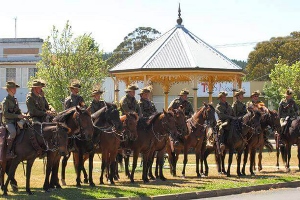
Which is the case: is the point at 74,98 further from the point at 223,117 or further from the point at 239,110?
the point at 239,110

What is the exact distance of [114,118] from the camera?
20.6m

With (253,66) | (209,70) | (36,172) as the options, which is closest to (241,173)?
(36,172)

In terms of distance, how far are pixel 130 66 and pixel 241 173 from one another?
686 inches

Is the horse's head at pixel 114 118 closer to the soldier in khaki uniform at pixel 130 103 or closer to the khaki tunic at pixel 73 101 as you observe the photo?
the khaki tunic at pixel 73 101

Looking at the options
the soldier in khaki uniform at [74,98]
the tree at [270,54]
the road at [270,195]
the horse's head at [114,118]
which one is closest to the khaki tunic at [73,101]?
the soldier in khaki uniform at [74,98]

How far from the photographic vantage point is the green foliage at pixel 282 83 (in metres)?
70.9

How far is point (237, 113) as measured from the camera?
2533cm

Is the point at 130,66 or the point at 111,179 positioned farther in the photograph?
the point at 130,66

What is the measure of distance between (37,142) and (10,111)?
1.07 meters

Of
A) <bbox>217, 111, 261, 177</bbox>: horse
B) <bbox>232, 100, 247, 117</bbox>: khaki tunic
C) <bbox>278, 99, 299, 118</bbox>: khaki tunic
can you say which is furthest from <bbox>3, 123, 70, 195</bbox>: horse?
<bbox>278, 99, 299, 118</bbox>: khaki tunic

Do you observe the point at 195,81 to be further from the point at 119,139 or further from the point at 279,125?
the point at 119,139

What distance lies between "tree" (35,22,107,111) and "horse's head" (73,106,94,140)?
98.6 feet

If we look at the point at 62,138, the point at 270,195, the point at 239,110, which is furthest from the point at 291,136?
the point at 62,138

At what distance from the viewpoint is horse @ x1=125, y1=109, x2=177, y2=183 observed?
861 inches
